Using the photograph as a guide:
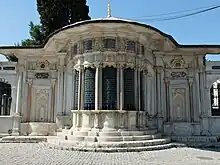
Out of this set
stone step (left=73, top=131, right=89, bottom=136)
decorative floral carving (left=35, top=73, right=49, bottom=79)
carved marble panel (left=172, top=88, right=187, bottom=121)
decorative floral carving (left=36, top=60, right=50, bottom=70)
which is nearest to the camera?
stone step (left=73, top=131, right=89, bottom=136)

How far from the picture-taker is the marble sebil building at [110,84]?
407 inches

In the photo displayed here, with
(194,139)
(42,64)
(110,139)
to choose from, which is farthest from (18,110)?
(194,139)

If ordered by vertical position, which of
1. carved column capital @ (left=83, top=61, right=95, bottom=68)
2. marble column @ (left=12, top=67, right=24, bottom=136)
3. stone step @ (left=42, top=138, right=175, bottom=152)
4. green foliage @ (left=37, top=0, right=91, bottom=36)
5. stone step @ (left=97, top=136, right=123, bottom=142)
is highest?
green foliage @ (left=37, top=0, right=91, bottom=36)

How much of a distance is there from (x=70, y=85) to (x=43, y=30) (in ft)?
30.4

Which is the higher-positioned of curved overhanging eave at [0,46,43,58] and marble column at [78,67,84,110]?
curved overhanging eave at [0,46,43,58]

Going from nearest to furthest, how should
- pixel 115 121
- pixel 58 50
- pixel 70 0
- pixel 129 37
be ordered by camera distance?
pixel 115 121 < pixel 129 37 < pixel 58 50 < pixel 70 0

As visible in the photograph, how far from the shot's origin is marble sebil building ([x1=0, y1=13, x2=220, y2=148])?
10.3 m

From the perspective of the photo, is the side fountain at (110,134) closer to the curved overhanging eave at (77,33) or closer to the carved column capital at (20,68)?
the curved overhanging eave at (77,33)

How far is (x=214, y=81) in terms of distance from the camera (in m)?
12.4

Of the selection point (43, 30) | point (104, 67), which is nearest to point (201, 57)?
point (104, 67)

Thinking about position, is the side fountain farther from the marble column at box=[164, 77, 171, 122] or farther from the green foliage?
the green foliage

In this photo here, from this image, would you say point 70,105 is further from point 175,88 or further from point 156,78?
point 175,88

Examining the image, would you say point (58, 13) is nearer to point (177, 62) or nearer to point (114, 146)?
point (177, 62)

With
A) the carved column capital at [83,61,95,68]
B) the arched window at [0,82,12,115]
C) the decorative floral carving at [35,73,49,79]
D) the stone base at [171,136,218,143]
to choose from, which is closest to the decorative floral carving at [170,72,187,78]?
the stone base at [171,136,218,143]
